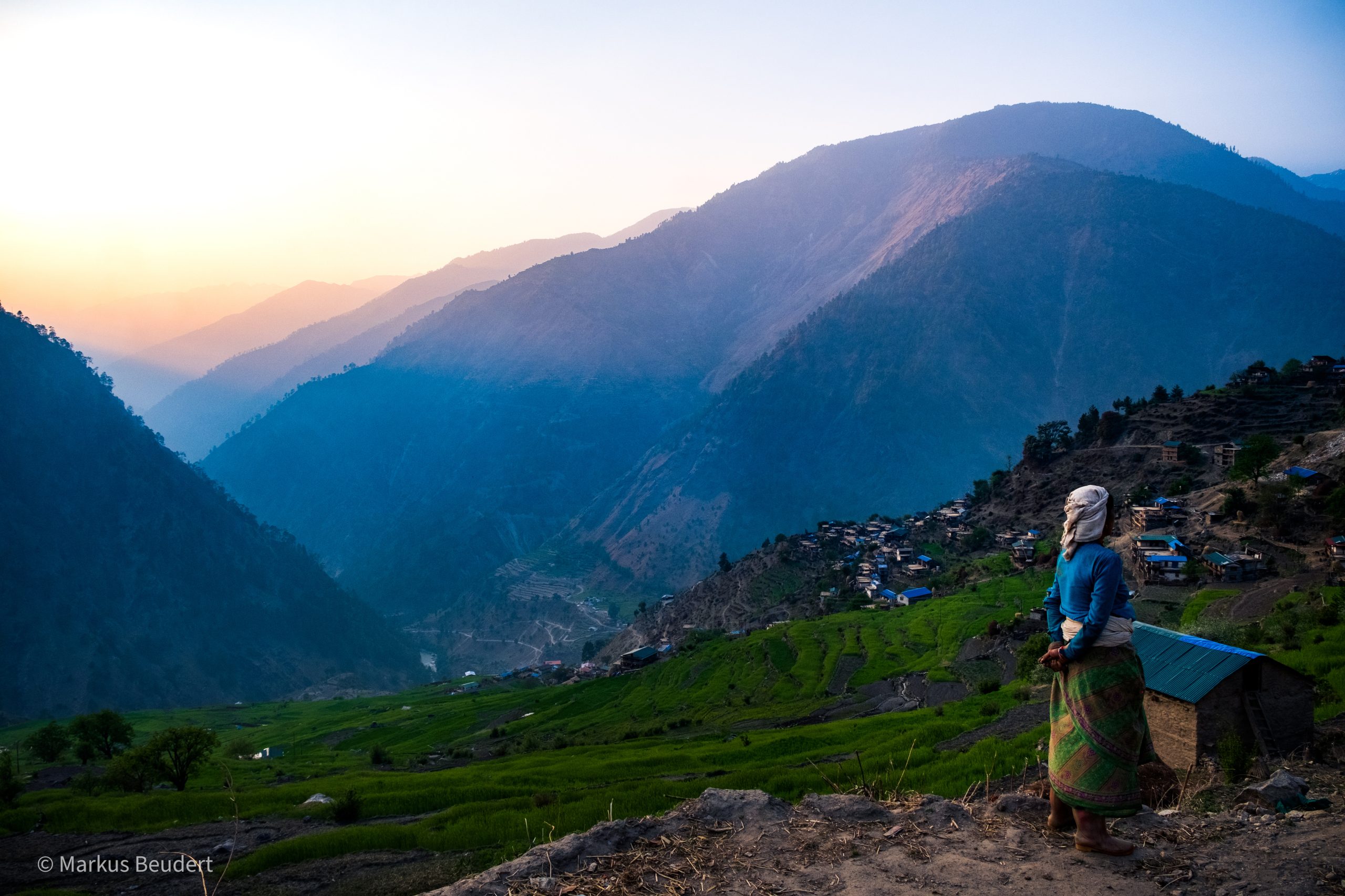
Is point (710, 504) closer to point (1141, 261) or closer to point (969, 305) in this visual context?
point (969, 305)

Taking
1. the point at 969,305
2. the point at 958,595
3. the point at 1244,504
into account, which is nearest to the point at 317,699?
the point at 958,595

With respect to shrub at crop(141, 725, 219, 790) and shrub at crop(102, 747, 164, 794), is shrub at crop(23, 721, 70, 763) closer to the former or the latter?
shrub at crop(141, 725, 219, 790)

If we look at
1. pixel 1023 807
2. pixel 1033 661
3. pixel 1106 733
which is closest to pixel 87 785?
pixel 1023 807

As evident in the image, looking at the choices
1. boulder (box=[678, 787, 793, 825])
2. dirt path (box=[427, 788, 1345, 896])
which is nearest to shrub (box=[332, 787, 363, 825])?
dirt path (box=[427, 788, 1345, 896])

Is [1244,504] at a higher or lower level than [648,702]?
higher

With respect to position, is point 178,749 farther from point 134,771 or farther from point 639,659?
point 639,659

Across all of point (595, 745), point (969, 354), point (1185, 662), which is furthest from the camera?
point (969, 354)
